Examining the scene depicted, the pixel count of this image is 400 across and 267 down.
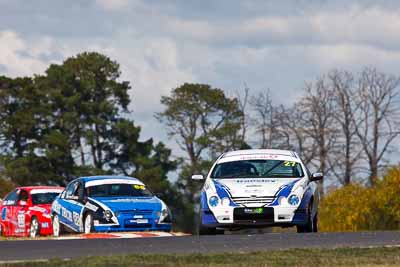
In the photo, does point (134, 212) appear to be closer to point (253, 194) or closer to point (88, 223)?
point (88, 223)

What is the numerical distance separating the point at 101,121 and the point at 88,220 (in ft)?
140

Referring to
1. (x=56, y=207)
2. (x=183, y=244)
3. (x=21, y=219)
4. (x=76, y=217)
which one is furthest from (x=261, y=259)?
(x=21, y=219)

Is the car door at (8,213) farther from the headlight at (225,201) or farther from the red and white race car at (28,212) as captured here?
the headlight at (225,201)

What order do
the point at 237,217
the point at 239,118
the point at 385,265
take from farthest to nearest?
the point at 239,118
the point at 237,217
the point at 385,265

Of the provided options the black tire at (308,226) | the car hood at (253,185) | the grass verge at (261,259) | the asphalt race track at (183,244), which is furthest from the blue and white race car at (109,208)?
the grass verge at (261,259)

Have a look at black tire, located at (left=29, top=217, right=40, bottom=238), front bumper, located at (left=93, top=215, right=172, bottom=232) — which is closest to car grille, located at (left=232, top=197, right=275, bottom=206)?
front bumper, located at (left=93, top=215, right=172, bottom=232)

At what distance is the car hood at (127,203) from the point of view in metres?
25.2

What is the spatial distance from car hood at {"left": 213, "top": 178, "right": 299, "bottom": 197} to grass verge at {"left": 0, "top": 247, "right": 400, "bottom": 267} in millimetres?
5633

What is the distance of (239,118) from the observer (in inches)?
2847

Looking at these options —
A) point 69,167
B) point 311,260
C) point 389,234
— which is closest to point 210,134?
point 69,167

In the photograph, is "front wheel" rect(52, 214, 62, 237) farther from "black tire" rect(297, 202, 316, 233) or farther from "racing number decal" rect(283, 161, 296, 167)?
"black tire" rect(297, 202, 316, 233)

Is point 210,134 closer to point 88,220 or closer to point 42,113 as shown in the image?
point 42,113

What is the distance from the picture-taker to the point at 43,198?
1206 inches

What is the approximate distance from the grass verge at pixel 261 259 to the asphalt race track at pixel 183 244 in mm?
853
